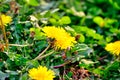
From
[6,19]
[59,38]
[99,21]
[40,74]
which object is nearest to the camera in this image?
[40,74]

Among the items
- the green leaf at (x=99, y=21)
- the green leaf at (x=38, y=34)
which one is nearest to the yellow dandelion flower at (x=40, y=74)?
the green leaf at (x=38, y=34)

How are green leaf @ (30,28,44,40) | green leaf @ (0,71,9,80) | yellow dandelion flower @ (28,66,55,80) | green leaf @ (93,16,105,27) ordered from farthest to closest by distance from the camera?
green leaf @ (93,16,105,27)
green leaf @ (30,28,44,40)
green leaf @ (0,71,9,80)
yellow dandelion flower @ (28,66,55,80)

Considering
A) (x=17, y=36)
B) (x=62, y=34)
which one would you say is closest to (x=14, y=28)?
(x=17, y=36)

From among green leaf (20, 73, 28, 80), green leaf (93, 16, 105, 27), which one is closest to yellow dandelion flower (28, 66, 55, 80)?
green leaf (20, 73, 28, 80)

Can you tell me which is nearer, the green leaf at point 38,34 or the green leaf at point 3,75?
the green leaf at point 3,75

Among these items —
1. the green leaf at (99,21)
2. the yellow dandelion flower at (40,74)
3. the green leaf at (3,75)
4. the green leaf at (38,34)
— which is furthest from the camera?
the green leaf at (99,21)

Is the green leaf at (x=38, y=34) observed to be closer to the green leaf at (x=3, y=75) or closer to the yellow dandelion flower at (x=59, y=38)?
the yellow dandelion flower at (x=59, y=38)

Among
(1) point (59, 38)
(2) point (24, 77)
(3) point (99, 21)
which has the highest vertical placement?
(3) point (99, 21)

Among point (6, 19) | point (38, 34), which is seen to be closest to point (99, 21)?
point (38, 34)

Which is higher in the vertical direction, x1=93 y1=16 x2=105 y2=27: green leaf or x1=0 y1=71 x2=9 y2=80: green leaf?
x1=93 y1=16 x2=105 y2=27: green leaf

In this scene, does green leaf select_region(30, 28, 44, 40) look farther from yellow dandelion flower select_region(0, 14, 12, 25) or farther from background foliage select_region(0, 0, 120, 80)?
yellow dandelion flower select_region(0, 14, 12, 25)

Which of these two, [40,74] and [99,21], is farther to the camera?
[99,21]

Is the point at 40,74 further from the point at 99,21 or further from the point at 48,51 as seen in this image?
the point at 99,21
